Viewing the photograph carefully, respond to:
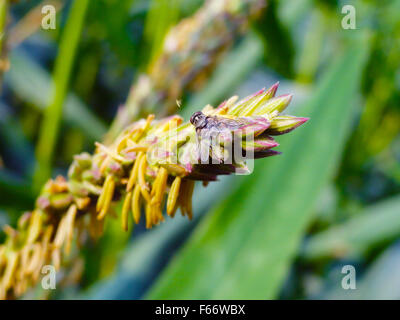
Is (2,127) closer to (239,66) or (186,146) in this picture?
(239,66)

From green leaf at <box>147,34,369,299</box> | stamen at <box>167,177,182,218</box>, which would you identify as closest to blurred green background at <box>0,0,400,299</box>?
green leaf at <box>147,34,369,299</box>

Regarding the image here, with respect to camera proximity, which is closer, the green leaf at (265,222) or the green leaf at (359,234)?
the green leaf at (265,222)

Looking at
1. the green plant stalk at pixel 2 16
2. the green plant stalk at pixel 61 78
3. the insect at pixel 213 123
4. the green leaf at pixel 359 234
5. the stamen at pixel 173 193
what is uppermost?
the green plant stalk at pixel 61 78

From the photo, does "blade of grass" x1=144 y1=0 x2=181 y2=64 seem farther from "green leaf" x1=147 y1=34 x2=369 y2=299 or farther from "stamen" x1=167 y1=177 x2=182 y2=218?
"stamen" x1=167 y1=177 x2=182 y2=218

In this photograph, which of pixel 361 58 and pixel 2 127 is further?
pixel 2 127

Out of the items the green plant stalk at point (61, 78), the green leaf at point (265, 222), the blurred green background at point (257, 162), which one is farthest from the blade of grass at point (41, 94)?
the green leaf at point (265, 222)

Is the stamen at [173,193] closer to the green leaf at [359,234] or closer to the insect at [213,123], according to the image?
the insect at [213,123]

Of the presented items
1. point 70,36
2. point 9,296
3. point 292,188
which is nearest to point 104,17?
point 70,36

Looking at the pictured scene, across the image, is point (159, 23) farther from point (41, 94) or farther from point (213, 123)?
point (213, 123)
